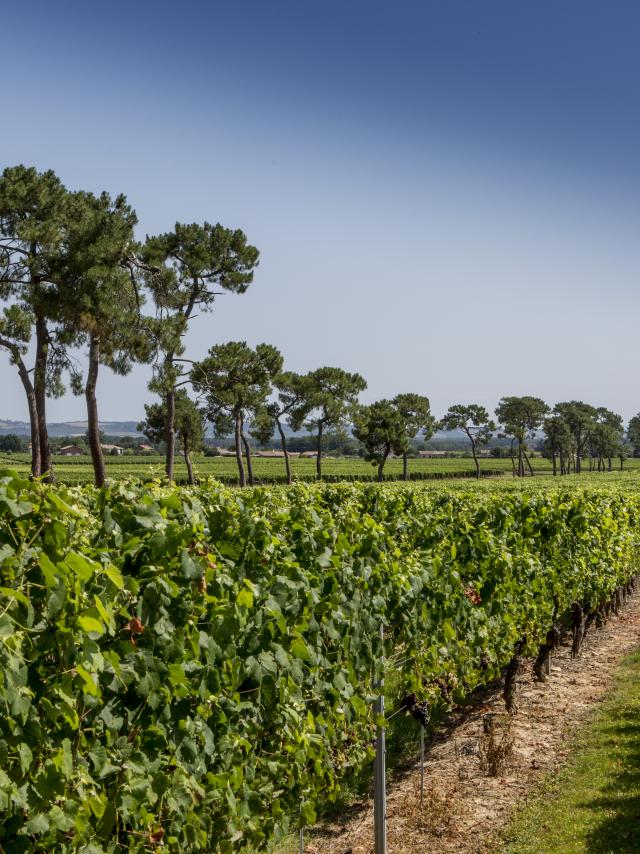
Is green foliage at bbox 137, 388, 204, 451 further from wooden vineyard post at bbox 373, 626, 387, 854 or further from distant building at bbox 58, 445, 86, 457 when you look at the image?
distant building at bbox 58, 445, 86, 457

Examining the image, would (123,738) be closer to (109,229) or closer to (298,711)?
(298,711)

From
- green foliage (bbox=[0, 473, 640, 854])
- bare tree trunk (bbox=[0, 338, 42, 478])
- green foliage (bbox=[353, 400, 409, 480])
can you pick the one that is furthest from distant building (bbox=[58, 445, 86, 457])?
green foliage (bbox=[0, 473, 640, 854])

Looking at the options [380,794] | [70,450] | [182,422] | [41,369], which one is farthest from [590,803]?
[70,450]

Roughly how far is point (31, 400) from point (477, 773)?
1145 inches

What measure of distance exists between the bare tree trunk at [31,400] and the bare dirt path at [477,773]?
23177 mm

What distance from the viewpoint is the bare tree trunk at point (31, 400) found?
97.1ft

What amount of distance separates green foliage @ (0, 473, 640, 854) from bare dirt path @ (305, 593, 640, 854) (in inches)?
34.5

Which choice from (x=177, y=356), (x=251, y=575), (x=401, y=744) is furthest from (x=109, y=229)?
(x=251, y=575)

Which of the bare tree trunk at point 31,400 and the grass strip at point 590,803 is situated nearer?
the grass strip at point 590,803

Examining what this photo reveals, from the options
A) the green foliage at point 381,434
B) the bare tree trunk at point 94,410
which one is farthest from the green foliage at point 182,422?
the bare tree trunk at point 94,410

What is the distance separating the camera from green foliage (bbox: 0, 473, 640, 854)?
8.91ft

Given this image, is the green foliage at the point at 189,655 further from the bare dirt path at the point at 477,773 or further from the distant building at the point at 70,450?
the distant building at the point at 70,450

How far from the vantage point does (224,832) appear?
4086 mm

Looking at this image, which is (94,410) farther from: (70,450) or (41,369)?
(70,450)
